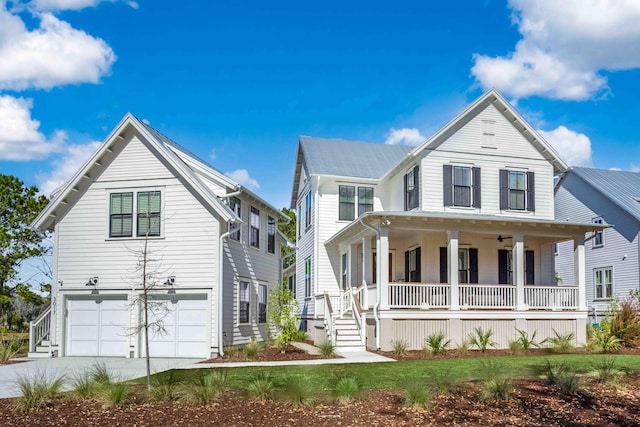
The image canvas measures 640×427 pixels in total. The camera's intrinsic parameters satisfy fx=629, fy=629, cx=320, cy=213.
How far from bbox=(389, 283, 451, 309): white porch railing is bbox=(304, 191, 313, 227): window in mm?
7559

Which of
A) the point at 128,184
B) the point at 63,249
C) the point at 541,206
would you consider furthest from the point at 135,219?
the point at 541,206

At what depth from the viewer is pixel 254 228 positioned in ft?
82.0

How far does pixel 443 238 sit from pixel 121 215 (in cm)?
1119

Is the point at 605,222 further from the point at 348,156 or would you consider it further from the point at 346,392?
the point at 346,392

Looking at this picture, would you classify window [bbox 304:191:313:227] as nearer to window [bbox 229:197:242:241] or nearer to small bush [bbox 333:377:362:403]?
window [bbox 229:197:242:241]

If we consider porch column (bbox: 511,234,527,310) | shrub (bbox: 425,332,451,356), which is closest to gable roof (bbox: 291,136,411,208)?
porch column (bbox: 511,234,527,310)

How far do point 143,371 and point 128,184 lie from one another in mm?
7482

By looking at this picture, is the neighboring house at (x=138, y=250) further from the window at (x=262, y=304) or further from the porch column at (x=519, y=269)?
the porch column at (x=519, y=269)

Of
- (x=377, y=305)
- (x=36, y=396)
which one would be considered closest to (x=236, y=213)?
(x=377, y=305)

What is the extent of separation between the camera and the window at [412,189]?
2306cm

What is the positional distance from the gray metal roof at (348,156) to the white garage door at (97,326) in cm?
939

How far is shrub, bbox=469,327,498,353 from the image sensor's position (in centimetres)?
1870

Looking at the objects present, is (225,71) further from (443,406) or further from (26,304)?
(26,304)

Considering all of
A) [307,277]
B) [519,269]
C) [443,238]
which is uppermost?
[443,238]
